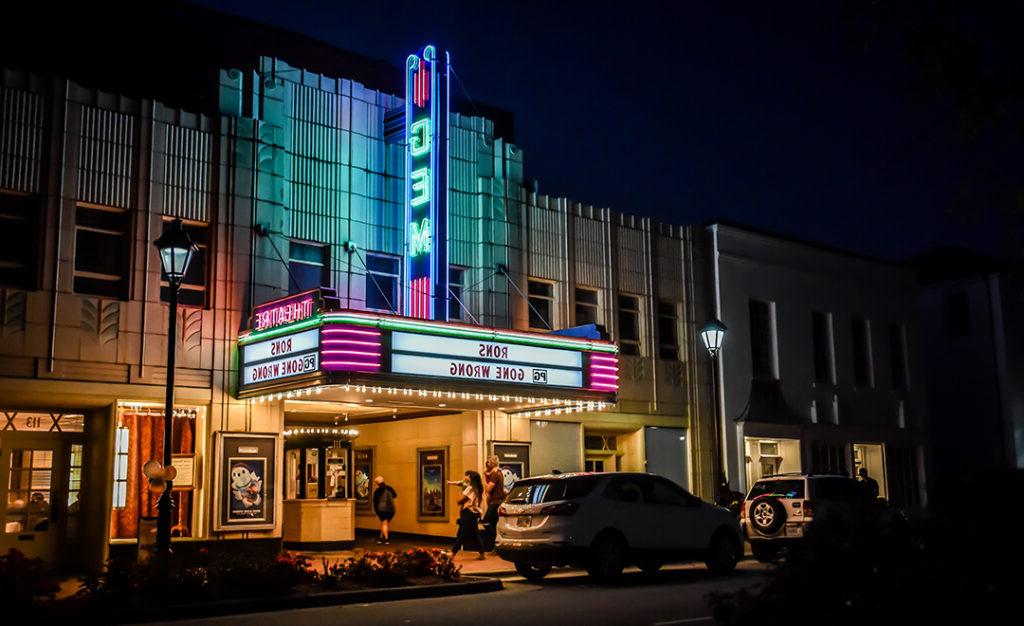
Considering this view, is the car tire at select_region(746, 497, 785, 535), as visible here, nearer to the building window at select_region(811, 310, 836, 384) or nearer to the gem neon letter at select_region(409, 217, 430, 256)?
the gem neon letter at select_region(409, 217, 430, 256)

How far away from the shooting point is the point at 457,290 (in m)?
23.0

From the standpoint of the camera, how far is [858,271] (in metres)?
32.1

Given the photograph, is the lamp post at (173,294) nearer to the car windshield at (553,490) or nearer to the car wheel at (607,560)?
the car windshield at (553,490)

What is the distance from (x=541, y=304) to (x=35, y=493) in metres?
11.3

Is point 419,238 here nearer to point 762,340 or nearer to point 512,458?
point 512,458

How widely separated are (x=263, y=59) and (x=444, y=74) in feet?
11.5

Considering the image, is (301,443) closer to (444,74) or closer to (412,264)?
(412,264)

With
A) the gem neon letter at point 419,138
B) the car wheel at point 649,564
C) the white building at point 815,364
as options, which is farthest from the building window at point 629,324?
the car wheel at point 649,564

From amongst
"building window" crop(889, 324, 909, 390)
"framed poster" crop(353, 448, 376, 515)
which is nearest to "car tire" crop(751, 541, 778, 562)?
"framed poster" crop(353, 448, 376, 515)

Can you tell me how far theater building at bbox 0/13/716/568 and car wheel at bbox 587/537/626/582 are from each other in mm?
3940

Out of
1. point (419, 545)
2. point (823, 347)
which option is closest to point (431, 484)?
point (419, 545)

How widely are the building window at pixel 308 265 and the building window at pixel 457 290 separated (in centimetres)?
295

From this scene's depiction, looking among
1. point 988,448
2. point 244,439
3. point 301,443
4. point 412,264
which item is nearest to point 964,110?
point 412,264

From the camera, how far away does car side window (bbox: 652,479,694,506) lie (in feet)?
57.5
